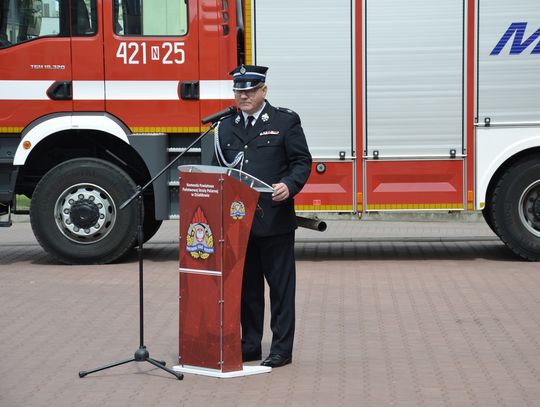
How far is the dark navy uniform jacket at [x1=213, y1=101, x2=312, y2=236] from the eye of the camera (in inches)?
303

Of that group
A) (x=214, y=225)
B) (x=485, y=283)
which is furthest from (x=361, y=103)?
(x=214, y=225)

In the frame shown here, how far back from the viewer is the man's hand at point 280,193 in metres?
7.47

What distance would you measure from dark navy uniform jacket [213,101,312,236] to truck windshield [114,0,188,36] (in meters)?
4.85

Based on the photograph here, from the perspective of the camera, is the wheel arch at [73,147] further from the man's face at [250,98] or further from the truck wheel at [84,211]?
the man's face at [250,98]

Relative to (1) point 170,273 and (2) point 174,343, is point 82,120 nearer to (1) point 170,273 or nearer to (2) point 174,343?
(1) point 170,273

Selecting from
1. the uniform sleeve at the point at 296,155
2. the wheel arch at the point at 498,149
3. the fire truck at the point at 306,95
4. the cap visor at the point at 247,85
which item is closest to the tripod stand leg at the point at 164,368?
the uniform sleeve at the point at 296,155

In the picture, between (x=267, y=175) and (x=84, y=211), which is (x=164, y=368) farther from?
(x=84, y=211)

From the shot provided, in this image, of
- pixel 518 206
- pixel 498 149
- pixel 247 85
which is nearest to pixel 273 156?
pixel 247 85

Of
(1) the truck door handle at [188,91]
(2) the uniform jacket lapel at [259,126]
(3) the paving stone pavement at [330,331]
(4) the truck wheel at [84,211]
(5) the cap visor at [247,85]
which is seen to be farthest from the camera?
(4) the truck wheel at [84,211]

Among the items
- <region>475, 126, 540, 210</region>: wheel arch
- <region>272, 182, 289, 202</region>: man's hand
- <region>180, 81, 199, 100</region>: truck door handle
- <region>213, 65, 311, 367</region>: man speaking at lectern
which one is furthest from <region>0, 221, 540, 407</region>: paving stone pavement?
<region>180, 81, 199, 100</region>: truck door handle

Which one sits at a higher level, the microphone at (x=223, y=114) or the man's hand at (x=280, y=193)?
the microphone at (x=223, y=114)

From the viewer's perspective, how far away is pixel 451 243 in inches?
573

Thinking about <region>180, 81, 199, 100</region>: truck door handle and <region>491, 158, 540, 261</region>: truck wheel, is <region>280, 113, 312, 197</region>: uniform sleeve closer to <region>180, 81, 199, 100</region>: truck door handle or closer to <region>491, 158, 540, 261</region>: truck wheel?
<region>180, 81, 199, 100</region>: truck door handle

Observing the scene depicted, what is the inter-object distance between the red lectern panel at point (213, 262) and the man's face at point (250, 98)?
57 centimetres
